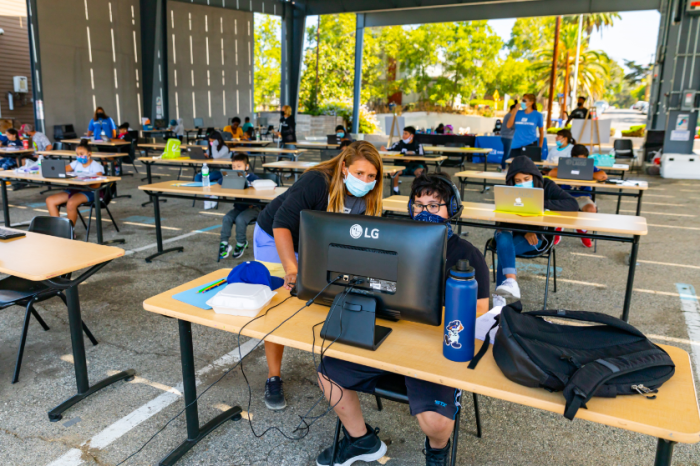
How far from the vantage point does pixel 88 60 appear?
14469mm

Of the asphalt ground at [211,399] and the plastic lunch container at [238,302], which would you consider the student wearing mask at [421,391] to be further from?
the plastic lunch container at [238,302]

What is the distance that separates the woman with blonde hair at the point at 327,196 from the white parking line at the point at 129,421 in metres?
0.51

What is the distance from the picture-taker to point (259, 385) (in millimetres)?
2533

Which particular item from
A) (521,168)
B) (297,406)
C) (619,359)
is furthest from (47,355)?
(521,168)

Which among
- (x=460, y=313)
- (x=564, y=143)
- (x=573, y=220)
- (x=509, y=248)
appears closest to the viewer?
(x=460, y=313)

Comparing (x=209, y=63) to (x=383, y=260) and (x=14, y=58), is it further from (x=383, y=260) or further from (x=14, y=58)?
(x=383, y=260)

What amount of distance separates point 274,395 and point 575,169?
4518 mm

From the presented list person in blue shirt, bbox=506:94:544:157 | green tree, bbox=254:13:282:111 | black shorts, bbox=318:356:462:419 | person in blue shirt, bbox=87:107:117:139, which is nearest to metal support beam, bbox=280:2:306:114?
person in blue shirt, bbox=87:107:117:139

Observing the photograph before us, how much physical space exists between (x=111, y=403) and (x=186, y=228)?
155 inches

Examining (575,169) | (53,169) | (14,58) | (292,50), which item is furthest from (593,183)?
(14,58)

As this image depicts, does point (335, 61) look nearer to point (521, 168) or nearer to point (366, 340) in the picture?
point (521, 168)

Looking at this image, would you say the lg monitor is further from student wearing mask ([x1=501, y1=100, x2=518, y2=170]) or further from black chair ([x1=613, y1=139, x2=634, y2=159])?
black chair ([x1=613, y1=139, x2=634, y2=159])

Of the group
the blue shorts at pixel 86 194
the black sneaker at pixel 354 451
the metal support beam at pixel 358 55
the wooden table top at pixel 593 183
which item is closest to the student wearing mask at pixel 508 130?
the wooden table top at pixel 593 183

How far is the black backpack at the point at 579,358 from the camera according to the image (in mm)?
1167
